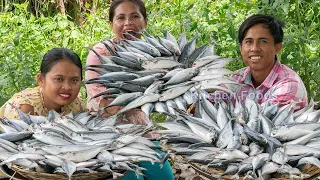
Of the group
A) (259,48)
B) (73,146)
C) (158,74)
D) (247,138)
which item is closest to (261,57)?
(259,48)

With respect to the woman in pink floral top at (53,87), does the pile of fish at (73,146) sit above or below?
below

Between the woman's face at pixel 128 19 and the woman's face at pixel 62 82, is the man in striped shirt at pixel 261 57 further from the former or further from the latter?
the woman's face at pixel 62 82

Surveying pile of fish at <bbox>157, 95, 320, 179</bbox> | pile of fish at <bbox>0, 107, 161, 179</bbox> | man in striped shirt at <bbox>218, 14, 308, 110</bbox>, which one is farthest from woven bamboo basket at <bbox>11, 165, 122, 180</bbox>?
man in striped shirt at <bbox>218, 14, 308, 110</bbox>

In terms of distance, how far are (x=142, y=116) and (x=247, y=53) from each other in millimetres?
836

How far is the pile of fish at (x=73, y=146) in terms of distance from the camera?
8.43 ft

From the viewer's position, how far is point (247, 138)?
2.69 m

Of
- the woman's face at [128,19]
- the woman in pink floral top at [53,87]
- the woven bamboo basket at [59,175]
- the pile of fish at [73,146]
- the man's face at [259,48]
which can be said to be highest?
the woman's face at [128,19]

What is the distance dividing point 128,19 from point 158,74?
0.86 metres

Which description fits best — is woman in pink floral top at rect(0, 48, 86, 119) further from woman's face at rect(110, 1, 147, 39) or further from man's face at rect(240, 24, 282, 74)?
man's face at rect(240, 24, 282, 74)

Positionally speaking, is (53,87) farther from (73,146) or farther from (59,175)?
(59,175)

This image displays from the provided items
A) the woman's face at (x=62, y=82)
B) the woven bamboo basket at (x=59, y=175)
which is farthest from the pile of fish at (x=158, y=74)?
the woven bamboo basket at (x=59, y=175)

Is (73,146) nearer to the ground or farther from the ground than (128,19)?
nearer to the ground

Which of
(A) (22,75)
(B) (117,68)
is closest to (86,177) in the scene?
(B) (117,68)

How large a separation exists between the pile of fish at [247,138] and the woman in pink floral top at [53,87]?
0.82m
